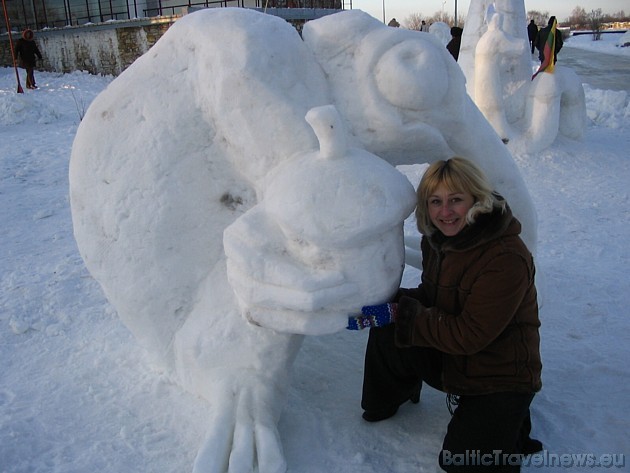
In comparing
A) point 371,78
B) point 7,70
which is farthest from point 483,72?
point 7,70

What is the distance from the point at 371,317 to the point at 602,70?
17.3 m

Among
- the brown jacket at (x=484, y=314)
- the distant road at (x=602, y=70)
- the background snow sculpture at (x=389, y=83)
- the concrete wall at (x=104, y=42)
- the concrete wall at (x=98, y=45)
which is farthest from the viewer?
the distant road at (x=602, y=70)

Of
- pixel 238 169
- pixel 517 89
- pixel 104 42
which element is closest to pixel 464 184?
pixel 238 169

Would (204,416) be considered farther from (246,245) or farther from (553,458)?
(553,458)

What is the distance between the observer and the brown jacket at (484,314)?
167cm

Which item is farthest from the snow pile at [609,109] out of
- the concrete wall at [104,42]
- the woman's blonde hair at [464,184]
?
the woman's blonde hair at [464,184]

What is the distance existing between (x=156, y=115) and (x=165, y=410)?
102cm

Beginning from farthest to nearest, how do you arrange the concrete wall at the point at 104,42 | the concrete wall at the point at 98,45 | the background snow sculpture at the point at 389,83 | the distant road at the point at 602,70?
the distant road at the point at 602,70 → the concrete wall at the point at 98,45 → the concrete wall at the point at 104,42 → the background snow sculpture at the point at 389,83

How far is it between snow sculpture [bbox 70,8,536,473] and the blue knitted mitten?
0.09 ft

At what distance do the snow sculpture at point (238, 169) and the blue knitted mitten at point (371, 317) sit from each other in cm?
3

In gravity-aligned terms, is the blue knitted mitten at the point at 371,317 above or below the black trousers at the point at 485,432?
above

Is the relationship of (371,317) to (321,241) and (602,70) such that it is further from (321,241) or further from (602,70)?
(602,70)

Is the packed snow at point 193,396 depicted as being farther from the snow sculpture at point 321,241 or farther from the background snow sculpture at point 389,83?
the background snow sculpture at point 389,83

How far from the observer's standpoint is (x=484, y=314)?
167 centimetres
